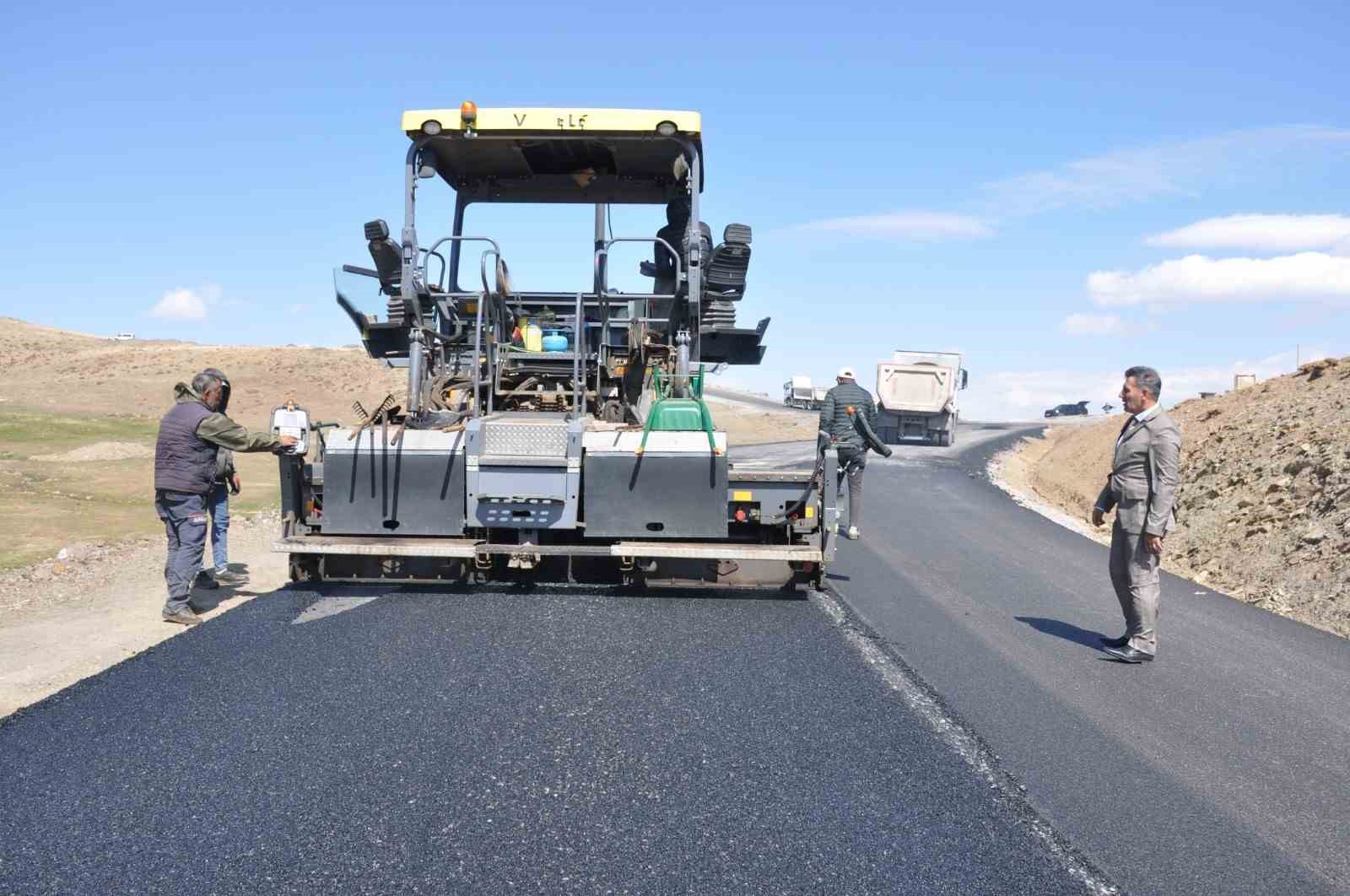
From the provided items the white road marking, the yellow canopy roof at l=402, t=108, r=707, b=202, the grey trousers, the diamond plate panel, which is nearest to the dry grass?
the diamond plate panel

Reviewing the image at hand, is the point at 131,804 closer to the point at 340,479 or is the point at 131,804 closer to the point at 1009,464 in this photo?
the point at 340,479

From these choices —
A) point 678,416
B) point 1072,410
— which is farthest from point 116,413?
point 1072,410

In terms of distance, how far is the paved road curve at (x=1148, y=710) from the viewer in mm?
3959

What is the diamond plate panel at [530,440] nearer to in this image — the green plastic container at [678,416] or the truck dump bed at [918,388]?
the green plastic container at [678,416]

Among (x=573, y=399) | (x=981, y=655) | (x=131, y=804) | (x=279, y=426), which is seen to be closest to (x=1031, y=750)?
(x=981, y=655)

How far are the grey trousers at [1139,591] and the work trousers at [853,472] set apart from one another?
15.1 ft

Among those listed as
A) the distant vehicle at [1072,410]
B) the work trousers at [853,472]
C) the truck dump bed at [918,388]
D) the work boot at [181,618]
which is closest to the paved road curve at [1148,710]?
the work trousers at [853,472]

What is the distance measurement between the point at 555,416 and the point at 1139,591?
13.4 ft

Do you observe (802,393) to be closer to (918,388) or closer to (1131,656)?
(918,388)

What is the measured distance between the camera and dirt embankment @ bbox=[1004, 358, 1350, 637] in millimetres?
9961

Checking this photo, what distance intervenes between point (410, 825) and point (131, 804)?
1.06 m

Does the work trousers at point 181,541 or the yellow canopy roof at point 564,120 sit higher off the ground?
the yellow canopy roof at point 564,120

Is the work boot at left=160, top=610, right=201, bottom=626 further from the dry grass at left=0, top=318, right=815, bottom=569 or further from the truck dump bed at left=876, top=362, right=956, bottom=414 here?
the truck dump bed at left=876, top=362, right=956, bottom=414

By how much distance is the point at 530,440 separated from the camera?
24.1 ft
